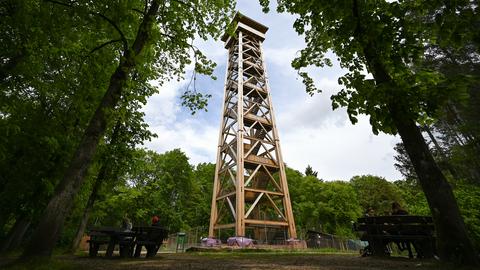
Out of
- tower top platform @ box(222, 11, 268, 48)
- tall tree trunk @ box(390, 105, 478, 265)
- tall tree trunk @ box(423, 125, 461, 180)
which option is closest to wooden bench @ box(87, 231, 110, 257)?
tall tree trunk @ box(390, 105, 478, 265)

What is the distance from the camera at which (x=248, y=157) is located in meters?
18.6

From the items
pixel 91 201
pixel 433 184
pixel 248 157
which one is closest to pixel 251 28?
pixel 248 157

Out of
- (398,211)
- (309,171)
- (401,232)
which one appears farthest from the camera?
(309,171)

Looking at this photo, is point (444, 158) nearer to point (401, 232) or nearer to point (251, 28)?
point (401, 232)

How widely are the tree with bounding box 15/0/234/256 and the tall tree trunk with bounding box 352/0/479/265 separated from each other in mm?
4415

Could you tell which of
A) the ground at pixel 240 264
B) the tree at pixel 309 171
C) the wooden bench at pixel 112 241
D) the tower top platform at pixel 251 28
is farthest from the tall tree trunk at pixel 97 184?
the tree at pixel 309 171

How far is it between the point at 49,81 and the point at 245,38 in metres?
20.1

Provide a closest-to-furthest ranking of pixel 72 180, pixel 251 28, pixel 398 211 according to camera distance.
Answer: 1. pixel 72 180
2. pixel 398 211
3. pixel 251 28

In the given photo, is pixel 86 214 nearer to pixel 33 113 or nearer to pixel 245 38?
pixel 33 113

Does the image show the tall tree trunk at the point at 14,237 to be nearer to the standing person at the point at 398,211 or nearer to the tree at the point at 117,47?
the tree at the point at 117,47

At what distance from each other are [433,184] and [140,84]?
1219 cm

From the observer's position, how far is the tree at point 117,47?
4352 mm

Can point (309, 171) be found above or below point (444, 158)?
above

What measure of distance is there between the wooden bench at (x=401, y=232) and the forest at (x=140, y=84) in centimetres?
100
